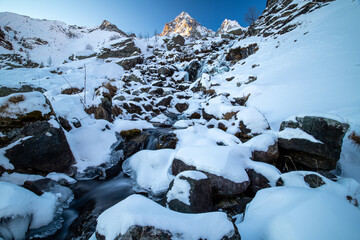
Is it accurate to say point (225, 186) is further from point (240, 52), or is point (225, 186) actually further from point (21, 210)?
point (240, 52)

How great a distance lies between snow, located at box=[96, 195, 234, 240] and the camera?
133cm

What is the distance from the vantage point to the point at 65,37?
41.4 m

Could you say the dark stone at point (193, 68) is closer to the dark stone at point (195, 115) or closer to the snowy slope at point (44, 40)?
the dark stone at point (195, 115)

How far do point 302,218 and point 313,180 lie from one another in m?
1.62

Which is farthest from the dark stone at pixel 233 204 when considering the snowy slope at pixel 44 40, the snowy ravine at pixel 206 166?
→ the snowy slope at pixel 44 40

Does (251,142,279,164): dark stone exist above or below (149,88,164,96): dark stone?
below

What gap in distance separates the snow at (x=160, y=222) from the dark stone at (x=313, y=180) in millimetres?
2118

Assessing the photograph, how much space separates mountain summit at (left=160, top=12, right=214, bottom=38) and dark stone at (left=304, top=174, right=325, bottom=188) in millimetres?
82875

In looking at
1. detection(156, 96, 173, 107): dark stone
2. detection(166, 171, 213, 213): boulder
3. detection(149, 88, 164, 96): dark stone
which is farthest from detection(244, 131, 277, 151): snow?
detection(149, 88, 164, 96): dark stone

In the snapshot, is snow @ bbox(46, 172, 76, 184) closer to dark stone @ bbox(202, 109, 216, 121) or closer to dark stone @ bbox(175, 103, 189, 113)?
dark stone @ bbox(202, 109, 216, 121)

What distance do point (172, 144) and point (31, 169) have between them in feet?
13.2

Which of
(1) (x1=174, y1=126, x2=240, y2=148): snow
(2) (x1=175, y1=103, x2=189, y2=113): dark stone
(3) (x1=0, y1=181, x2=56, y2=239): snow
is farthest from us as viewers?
(2) (x1=175, y1=103, x2=189, y2=113): dark stone

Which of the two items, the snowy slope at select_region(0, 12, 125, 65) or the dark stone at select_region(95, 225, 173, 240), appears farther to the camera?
the snowy slope at select_region(0, 12, 125, 65)

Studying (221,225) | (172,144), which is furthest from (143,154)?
(221,225)
